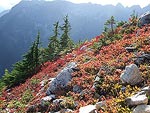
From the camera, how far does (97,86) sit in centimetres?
2127

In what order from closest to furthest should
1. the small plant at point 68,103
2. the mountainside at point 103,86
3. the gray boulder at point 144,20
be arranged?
the mountainside at point 103,86, the small plant at point 68,103, the gray boulder at point 144,20

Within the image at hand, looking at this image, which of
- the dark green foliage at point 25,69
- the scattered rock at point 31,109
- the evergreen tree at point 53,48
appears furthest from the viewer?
the evergreen tree at point 53,48

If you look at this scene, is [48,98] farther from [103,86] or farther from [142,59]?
[142,59]

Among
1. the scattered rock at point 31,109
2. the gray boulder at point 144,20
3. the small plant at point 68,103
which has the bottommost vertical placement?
the scattered rock at point 31,109

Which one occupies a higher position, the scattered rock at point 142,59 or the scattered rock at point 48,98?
the scattered rock at point 142,59

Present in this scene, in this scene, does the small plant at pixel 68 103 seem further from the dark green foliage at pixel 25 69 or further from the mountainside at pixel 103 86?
the dark green foliage at pixel 25 69

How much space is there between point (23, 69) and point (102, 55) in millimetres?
18039

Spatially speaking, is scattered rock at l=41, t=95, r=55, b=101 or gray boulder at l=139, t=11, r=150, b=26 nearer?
scattered rock at l=41, t=95, r=55, b=101

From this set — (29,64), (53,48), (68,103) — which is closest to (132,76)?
(68,103)

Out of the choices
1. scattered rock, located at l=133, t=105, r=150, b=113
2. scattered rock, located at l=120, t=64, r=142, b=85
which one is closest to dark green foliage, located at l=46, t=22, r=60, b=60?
scattered rock, located at l=120, t=64, r=142, b=85

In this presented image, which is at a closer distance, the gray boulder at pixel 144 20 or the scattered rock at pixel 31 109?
the scattered rock at pixel 31 109

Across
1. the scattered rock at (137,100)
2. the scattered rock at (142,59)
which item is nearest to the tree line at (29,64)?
the scattered rock at (142,59)

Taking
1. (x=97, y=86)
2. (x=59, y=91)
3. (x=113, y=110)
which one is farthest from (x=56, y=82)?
(x=113, y=110)

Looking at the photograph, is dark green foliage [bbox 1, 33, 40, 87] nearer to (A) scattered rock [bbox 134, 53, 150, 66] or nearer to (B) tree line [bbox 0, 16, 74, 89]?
(B) tree line [bbox 0, 16, 74, 89]
